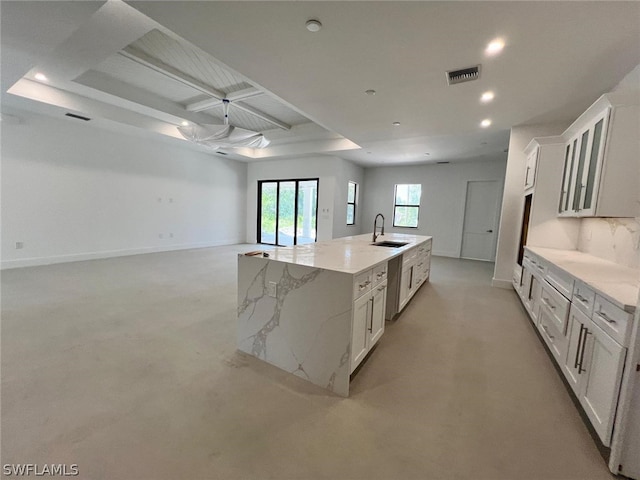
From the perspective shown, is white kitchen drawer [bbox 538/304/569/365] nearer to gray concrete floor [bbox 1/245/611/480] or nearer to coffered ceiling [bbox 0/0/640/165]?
gray concrete floor [bbox 1/245/611/480]

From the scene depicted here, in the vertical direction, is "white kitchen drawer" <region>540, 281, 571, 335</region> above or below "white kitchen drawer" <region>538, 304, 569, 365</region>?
above

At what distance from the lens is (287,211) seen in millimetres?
8859

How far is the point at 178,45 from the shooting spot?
3.27 metres

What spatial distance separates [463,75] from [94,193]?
7.15m

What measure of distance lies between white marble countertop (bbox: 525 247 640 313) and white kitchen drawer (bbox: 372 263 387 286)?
1405 mm

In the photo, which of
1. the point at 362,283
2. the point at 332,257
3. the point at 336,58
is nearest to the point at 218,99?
the point at 336,58

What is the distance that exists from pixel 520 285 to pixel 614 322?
2811mm

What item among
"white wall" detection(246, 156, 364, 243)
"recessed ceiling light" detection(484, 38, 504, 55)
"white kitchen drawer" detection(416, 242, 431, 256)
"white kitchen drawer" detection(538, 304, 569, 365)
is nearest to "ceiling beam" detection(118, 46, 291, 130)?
"white wall" detection(246, 156, 364, 243)

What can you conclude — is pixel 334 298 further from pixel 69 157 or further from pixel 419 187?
pixel 419 187

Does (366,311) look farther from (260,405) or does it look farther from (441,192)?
(441,192)

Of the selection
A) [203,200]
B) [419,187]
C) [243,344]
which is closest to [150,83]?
[203,200]

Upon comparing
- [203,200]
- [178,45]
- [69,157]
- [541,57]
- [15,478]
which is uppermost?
[178,45]

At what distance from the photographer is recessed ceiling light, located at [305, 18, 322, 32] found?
6.85 ft

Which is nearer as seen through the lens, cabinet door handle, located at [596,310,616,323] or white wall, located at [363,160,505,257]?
cabinet door handle, located at [596,310,616,323]
